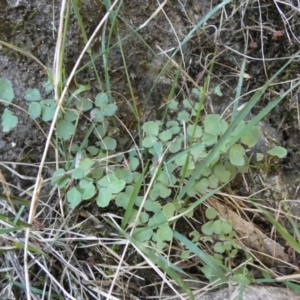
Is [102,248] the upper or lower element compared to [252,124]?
lower

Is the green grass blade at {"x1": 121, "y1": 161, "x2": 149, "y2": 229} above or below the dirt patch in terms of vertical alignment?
→ below

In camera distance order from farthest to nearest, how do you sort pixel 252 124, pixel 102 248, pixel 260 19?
pixel 260 19
pixel 102 248
pixel 252 124

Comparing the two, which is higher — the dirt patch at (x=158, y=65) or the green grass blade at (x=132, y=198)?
the dirt patch at (x=158, y=65)

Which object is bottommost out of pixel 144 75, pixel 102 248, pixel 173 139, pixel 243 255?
pixel 243 255

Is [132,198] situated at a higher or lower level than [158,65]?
lower

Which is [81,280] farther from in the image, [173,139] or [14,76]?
[14,76]

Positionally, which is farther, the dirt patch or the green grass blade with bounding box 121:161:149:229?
the dirt patch

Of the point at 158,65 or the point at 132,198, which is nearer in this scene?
the point at 132,198

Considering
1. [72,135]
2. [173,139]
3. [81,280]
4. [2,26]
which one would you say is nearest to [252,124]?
[173,139]

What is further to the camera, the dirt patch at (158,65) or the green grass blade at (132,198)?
the dirt patch at (158,65)

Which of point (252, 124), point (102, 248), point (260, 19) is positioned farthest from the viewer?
point (260, 19)

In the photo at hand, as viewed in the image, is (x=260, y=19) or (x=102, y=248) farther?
(x=260, y=19)
